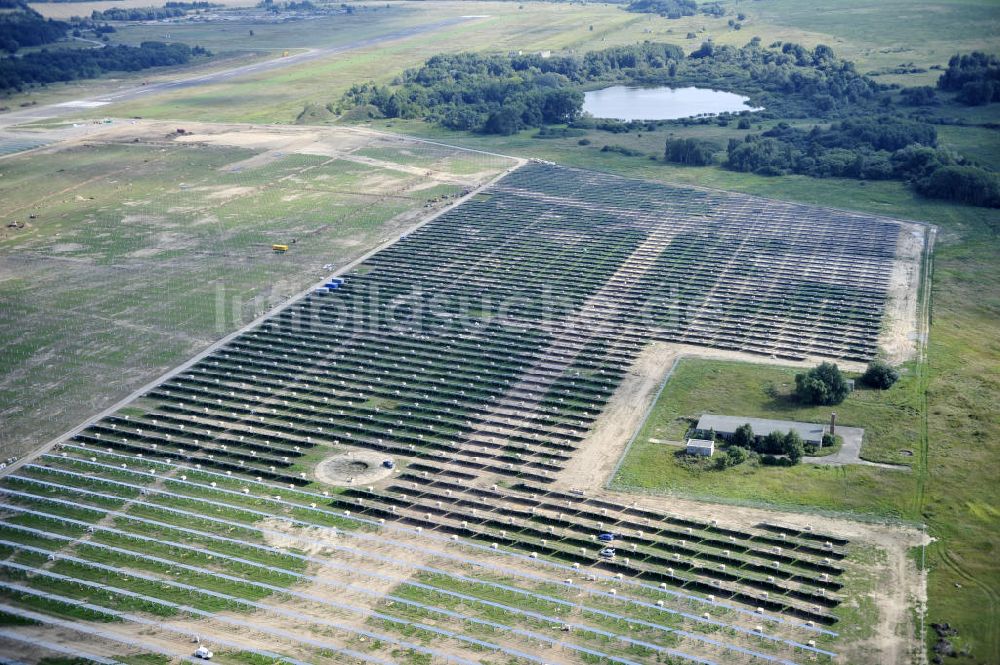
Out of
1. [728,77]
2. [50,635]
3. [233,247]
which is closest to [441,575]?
[50,635]

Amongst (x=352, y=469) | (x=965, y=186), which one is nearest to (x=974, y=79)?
(x=965, y=186)

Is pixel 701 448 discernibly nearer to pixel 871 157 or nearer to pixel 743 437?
pixel 743 437

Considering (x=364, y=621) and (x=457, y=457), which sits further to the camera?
(x=457, y=457)

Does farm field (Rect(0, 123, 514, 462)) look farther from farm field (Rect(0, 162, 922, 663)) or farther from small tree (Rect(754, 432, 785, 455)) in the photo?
small tree (Rect(754, 432, 785, 455))

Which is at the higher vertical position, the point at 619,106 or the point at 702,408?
the point at 619,106

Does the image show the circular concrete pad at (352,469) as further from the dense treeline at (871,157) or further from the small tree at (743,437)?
the dense treeline at (871,157)

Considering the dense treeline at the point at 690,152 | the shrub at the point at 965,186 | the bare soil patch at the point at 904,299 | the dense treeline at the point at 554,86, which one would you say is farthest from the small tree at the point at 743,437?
the dense treeline at the point at 554,86

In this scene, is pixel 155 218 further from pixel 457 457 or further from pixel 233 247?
pixel 457 457

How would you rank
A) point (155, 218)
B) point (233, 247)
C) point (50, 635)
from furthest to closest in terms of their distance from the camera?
point (155, 218) < point (233, 247) < point (50, 635)
